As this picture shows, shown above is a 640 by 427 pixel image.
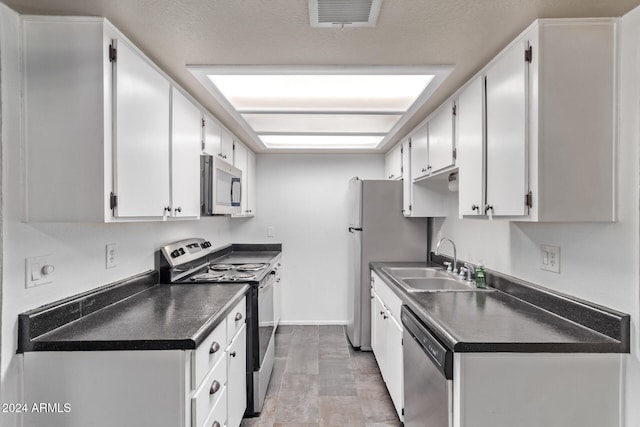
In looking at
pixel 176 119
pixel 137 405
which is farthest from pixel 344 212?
pixel 137 405

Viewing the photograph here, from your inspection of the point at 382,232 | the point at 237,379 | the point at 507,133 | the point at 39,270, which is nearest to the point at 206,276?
the point at 237,379

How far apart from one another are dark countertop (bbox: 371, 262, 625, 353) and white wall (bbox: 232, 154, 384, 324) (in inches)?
86.5

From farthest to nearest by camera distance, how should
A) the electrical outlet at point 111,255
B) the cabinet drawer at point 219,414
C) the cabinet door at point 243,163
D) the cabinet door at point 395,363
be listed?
1. the cabinet door at point 243,163
2. the cabinet door at point 395,363
3. the electrical outlet at point 111,255
4. the cabinet drawer at point 219,414

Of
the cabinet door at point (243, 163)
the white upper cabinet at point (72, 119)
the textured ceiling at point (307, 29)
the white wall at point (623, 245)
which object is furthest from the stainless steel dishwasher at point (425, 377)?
the cabinet door at point (243, 163)

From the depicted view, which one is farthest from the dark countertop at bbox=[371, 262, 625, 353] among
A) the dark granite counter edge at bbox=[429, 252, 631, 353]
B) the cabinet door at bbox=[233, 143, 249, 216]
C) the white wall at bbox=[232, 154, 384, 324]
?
the white wall at bbox=[232, 154, 384, 324]

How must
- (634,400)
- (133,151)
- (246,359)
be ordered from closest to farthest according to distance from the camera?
1. (634,400)
2. (133,151)
3. (246,359)

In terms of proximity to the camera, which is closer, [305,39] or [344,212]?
[305,39]

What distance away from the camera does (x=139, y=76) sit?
152 cm

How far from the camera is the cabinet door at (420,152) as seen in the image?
2.59 meters

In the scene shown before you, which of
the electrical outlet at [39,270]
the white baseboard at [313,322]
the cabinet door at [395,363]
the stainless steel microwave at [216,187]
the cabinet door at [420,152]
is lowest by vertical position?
the white baseboard at [313,322]

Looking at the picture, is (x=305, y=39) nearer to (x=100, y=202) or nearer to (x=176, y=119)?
(x=176, y=119)

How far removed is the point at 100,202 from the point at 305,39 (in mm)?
1109

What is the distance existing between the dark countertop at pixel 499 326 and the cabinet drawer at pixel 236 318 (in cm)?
101

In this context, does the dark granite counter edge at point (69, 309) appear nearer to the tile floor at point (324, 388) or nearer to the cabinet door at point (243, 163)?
the tile floor at point (324, 388)
